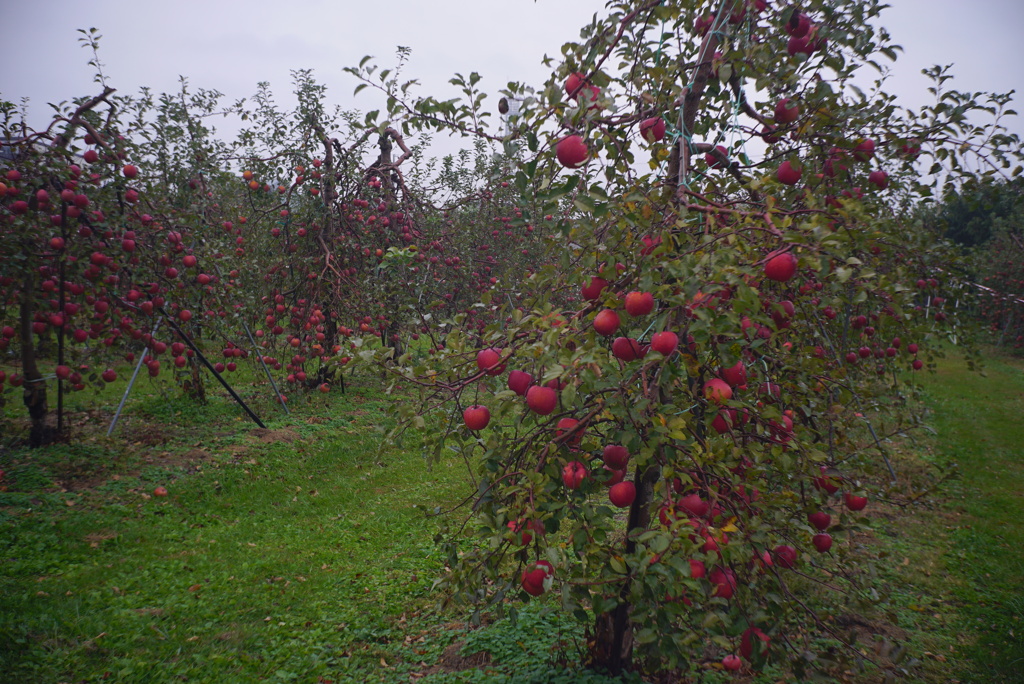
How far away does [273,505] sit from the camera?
217 inches

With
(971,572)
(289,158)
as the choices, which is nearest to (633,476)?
(971,572)

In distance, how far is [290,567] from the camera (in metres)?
4.40

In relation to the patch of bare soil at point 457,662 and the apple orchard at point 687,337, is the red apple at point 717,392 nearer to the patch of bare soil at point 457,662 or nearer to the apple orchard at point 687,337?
the apple orchard at point 687,337

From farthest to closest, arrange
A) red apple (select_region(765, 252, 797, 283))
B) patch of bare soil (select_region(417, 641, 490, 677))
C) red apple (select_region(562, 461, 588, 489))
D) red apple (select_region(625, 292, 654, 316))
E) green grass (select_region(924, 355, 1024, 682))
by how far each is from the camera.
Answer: green grass (select_region(924, 355, 1024, 682)) < patch of bare soil (select_region(417, 641, 490, 677)) < red apple (select_region(562, 461, 588, 489)) < red apple (select_region(625, 292, 654, 316)) < red apple (select_region(765, 252, 797, 283))

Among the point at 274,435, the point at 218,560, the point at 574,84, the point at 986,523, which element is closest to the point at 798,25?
the point at 574,84

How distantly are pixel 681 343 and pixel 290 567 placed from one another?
3.87m

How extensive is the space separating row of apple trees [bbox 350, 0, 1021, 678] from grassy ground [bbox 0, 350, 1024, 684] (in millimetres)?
452

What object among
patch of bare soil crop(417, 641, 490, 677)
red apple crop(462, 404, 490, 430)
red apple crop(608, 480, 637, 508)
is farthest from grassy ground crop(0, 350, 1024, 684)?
red apple crop(608, 480, 637, 508)

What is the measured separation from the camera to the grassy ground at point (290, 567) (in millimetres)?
3189

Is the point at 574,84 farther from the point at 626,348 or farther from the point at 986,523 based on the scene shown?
the point at 986,523

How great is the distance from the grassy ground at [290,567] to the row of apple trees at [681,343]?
0.45m

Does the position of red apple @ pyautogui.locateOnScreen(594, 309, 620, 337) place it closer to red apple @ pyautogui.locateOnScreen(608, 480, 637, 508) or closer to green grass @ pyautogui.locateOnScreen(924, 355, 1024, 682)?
red apple @ pyautogui.locateOnScreen(608, 480, 637, 508)

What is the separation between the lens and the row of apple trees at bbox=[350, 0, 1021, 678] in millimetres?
1648

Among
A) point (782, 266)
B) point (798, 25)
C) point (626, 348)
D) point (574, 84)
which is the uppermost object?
point (798, 25)
